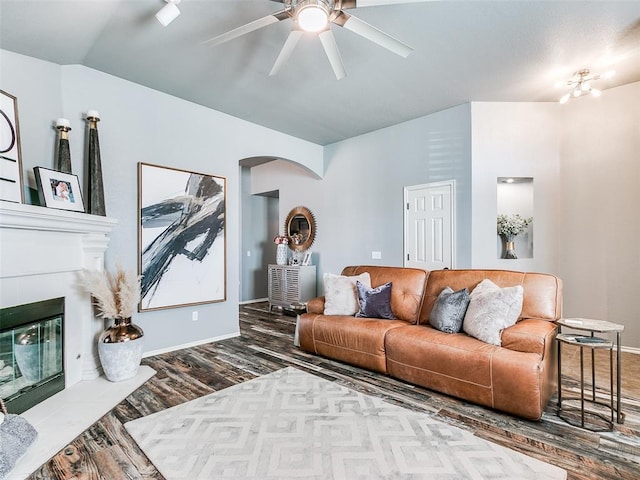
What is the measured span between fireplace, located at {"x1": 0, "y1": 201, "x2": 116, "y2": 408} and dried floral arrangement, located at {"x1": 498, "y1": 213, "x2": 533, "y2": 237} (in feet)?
14.7

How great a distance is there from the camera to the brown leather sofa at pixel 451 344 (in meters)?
2.28

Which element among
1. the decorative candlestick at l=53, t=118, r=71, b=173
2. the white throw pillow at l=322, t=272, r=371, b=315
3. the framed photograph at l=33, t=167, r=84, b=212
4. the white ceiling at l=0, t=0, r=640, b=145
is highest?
the white ceiling at l=0, t=0, r=640, b=145

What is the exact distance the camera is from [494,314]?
101 inches

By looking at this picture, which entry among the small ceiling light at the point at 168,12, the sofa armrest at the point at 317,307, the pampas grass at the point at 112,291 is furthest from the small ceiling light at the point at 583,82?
the pampas grass at the point at 112,291

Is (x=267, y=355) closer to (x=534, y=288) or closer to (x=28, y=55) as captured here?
(x=534, y=288)

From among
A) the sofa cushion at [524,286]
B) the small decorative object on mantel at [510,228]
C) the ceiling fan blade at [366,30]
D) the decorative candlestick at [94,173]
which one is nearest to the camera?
the ceiling fan blade at [366,30]

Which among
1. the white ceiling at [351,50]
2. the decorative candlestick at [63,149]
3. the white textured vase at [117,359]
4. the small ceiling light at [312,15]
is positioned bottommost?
the white textured vase at [117,359]

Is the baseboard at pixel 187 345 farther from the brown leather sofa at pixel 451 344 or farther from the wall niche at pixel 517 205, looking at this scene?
the wall niche at pixel 517 205

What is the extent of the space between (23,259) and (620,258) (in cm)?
581

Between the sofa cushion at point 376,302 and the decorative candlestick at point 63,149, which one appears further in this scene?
the sofa cushion at point 376,302

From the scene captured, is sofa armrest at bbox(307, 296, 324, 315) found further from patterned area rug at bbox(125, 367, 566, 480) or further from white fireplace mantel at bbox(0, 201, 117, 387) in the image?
white fireplace mantel at bbox(0, 201, 117, 387)

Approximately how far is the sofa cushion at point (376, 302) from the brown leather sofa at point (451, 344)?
10 cm

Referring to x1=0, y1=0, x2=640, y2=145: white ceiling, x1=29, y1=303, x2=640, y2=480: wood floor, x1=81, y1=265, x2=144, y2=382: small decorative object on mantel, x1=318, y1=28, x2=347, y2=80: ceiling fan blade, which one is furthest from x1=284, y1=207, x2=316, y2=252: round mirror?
x1=318, y1=28, x2=347, y2=80: ceiling fan blade

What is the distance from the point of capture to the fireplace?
2244 mm
